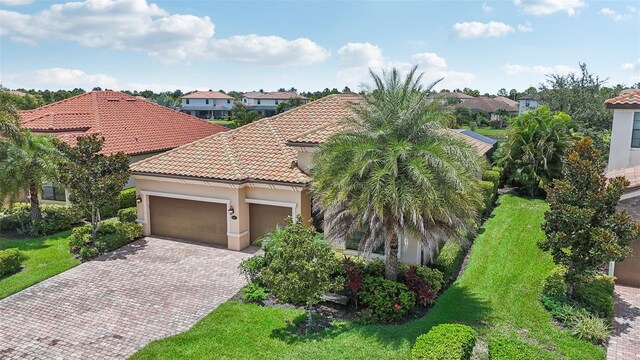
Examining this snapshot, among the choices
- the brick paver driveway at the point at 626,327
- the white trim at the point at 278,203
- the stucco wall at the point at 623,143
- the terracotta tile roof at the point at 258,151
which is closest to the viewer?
the brick paver driveway at the point at 626,327

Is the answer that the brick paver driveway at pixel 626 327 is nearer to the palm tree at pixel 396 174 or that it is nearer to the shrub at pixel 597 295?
the shrub at pixel 597 295

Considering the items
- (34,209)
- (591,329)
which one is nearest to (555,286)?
(591,329)

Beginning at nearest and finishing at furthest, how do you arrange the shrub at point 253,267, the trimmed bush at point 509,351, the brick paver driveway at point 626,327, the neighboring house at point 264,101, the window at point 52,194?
1. the trimmed bush at point 509,351
2. the brick paver driveway at point 626,327
3. the shrub at point 253,267
4. the window at point 52,194
5. the neighboring house at point 264,101

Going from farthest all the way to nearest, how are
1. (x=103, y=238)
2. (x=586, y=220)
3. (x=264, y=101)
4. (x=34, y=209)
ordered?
(x=264, y=101), (x=34, y=209), (x=103, y=238), (x=586, y=220)

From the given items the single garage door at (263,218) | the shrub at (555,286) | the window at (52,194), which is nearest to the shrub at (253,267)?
the single garage door at (263,218)

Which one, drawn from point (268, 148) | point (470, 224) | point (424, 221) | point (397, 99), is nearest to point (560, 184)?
point (470, 224)

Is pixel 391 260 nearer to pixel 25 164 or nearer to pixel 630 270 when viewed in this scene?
pixel 630 270

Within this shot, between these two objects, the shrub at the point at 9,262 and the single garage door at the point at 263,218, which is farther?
the single garage door at the point at 263,218

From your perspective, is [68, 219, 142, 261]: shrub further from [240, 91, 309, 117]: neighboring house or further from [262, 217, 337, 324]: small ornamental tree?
[240, 91, 309, 117]: neighboring house
